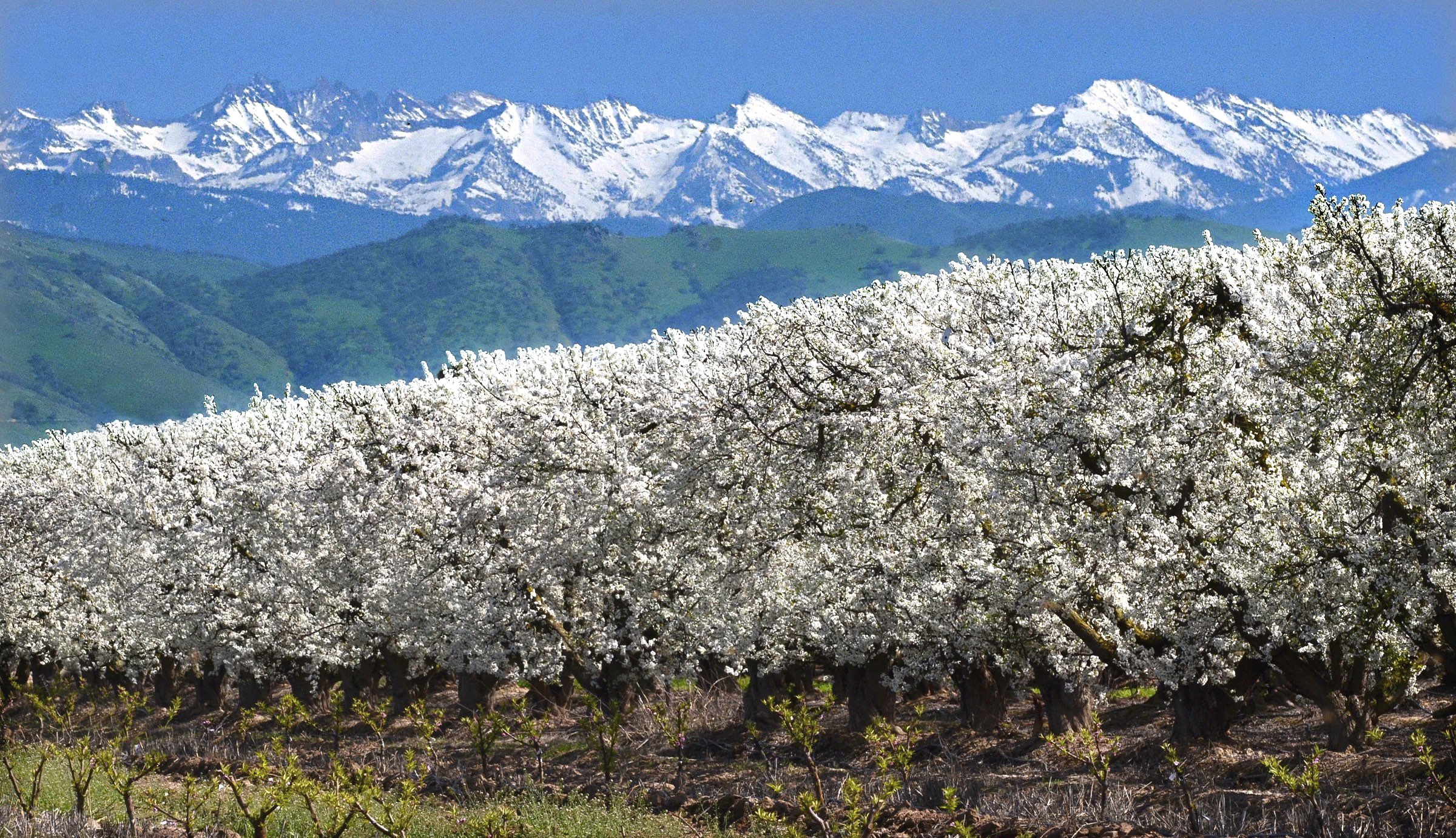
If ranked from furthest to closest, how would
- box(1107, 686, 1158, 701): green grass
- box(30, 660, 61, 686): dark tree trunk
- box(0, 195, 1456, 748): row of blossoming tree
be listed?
box(30, 660, 61, 686): dark tree trunk, box(1107, 686, 1158, 701): green grass, box(0, 195, 1456, 748): row of blossoming tree

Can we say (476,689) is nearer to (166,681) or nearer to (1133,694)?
(1133,694)

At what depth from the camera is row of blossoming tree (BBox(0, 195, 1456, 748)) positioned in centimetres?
1994

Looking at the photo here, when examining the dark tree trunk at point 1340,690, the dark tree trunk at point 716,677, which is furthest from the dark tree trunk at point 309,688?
the dark tree trunk at point 1340,690

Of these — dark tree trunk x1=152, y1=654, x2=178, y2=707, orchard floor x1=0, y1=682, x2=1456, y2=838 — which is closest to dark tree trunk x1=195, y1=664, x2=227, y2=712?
dark tree trunk x1=152, y1=654, x2=178, y2=707

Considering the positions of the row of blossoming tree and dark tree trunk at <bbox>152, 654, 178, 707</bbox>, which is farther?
dark tree trunk at <bbox>152, 654, 178, 707</bbox>

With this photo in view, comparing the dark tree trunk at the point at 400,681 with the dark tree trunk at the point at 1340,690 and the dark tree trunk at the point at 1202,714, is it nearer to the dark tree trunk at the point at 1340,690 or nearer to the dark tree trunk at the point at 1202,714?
the dark tree trunk at the point at 1202,714

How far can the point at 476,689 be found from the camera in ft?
146

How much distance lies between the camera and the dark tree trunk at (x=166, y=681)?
5856 cm

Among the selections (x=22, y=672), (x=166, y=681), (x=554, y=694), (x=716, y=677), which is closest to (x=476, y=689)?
(x=554, y=694)

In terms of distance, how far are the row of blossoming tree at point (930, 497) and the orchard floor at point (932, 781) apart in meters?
1.72

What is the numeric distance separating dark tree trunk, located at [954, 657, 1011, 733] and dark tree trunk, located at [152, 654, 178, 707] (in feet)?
134

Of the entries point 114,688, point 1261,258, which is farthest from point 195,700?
point 1261,258

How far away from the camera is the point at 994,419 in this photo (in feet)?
75.8

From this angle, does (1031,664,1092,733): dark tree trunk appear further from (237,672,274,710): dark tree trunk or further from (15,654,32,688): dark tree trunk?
(15,654,32,688): dark tree trunk
